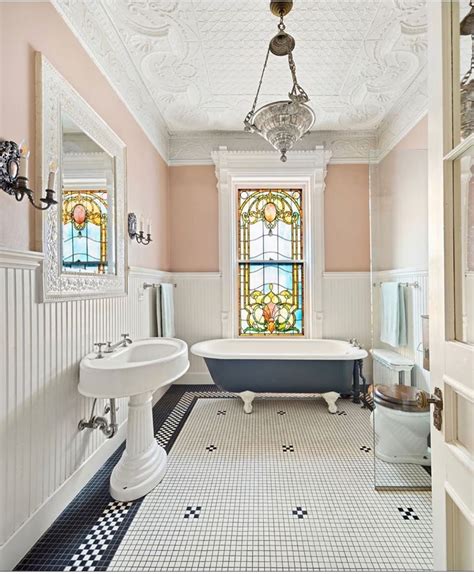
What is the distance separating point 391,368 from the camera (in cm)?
206

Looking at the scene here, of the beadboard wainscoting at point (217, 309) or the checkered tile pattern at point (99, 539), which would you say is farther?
the beadboard wainscoting at point (217, 309)

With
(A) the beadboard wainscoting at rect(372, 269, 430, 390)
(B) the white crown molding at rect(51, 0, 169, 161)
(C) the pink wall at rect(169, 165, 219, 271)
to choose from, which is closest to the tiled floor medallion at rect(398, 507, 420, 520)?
(A) the beadboard wainscoting at rect(372, 269, 430, 390)

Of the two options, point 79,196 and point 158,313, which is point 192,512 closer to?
point 158,313

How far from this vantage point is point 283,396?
2.95m

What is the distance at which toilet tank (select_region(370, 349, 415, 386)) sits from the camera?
1976 mm

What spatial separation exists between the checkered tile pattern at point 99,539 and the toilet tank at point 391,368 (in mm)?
1771

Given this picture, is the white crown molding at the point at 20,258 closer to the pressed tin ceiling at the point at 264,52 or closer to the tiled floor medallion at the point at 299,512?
the pressed tin ceiling at the point at 264,52

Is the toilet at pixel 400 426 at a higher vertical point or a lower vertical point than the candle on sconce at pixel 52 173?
lower

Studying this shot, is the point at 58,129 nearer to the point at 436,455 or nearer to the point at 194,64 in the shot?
the point at 194,64

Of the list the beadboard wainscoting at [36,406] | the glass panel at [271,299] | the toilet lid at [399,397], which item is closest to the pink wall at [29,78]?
the beadboard wainscoting at [36,406]

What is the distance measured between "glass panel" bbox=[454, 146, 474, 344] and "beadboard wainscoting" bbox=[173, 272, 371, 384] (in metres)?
2.67

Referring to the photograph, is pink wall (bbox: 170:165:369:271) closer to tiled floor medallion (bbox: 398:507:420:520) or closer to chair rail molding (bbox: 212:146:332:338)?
chair rail molding (bbox: 212:146:332:338)

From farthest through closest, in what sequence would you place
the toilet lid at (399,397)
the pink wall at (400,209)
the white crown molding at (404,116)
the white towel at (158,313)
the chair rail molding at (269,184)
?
1. the chair rail molding at (269,184)
2. the white towel at (158,313)
3. the white crown molding at (404,116)
4. the pink wall at (400,209)
5. the toilet lid at (399,397)

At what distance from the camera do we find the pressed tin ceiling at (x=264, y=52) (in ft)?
5.75
